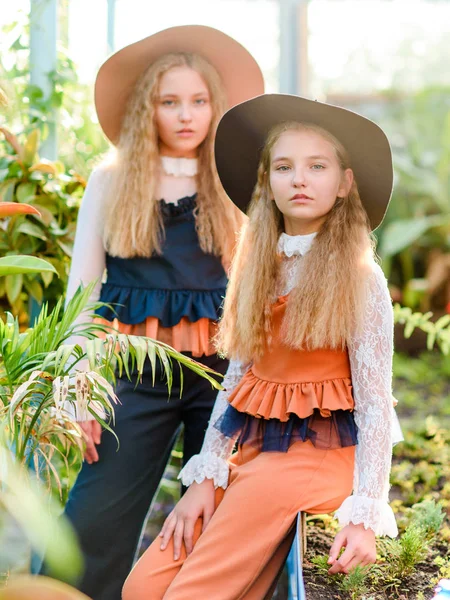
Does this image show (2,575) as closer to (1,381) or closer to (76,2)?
(1,381)

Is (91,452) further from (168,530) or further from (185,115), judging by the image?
(185,115)

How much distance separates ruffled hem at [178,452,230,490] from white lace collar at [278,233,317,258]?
615mm

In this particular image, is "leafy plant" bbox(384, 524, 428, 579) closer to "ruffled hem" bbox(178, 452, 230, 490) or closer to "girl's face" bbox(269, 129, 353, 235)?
"ruffled hem" bbox(178, 452, 230, 490)

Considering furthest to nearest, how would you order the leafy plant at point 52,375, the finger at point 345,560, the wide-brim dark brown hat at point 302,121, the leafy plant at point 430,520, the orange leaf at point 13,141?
the orange leaf at point 13,141, the leafy plant at point 430,520, the wide-brim dark brown hat at point 302,121, the finger at point 345,560, the leafy plant at point 52,375

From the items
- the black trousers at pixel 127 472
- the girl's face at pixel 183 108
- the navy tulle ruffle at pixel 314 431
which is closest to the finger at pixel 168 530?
the navy tulle ruffle at pixel 314 431

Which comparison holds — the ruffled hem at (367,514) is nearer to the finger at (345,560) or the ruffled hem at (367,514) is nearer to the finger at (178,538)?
the finger at (345,560)

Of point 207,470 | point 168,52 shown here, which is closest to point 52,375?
point 207,470

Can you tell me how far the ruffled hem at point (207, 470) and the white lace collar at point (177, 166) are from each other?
99cm

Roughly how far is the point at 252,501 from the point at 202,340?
719 mm

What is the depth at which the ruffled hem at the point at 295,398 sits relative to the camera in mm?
2174

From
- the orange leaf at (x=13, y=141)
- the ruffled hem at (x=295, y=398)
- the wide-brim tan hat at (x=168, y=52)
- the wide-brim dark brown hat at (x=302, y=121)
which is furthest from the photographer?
the orange leaf at (x=13, y=141)

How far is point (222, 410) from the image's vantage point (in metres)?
2.43

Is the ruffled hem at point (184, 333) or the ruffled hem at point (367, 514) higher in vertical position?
the ruffled hem at point (184, 333)

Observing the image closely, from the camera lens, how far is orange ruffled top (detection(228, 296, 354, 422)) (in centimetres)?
218
